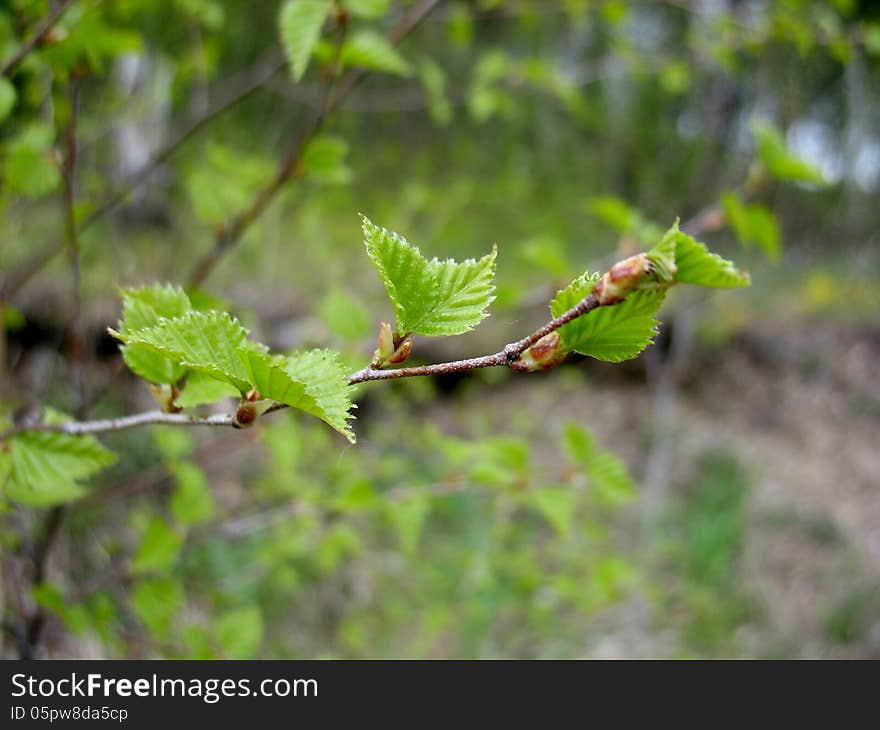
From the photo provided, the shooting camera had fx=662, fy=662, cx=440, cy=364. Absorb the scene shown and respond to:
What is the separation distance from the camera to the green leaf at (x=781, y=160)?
903 millimetres

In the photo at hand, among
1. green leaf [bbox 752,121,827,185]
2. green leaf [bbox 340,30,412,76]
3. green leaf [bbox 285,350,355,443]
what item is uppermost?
green leaf [bbox 340,30,412,76]

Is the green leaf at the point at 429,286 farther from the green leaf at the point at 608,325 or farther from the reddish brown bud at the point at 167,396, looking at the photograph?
the reddish brown bud at the point at 167,396

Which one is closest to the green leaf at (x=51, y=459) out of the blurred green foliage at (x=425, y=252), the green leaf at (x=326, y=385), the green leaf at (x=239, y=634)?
the blurred green foliage at (x=425, y=252)

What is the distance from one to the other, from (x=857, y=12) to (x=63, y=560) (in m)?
4.46

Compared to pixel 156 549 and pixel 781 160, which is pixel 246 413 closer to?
pixel 156 549

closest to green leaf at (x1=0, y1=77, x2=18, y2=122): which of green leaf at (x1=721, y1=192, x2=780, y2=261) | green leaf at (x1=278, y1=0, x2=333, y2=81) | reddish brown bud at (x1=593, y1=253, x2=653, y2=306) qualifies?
green leaf at (x1=278, y1=0, x2=333, y2=81)

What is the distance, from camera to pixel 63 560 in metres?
1.67

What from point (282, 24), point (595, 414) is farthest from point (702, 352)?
point (282, 24)

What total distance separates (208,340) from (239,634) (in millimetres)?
686

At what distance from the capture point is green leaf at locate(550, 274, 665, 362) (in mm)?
367

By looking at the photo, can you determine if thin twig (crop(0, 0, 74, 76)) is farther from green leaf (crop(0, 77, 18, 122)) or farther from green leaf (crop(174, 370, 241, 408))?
green leaf (crop(174, 370, 241, 408))

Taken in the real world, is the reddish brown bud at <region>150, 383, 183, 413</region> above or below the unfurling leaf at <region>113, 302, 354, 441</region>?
above
